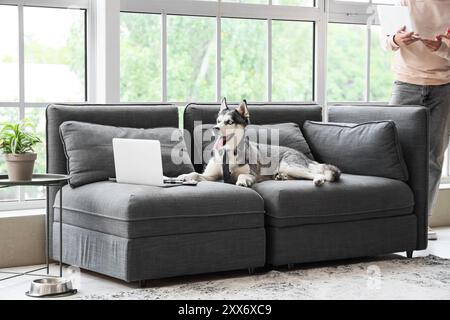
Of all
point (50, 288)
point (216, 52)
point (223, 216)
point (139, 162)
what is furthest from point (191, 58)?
point (50, 288)

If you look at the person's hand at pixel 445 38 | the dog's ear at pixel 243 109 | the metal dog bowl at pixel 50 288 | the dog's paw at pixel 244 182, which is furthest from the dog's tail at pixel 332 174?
the metal dog bowl at pixel 50 288

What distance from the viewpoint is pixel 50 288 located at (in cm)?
386

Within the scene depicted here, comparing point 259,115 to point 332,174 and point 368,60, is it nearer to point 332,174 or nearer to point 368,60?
point 332,174

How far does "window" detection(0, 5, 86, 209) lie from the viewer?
4883 mm

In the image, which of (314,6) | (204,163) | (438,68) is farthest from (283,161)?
(314,6)

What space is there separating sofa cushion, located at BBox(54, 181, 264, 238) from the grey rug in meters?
0.28

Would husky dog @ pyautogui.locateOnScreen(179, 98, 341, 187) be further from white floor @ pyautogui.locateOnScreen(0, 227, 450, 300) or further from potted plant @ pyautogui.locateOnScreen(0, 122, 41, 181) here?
potted plant @ pyautogui.locateOnScreen(0, 122, 41, 181)

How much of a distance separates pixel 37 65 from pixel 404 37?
7.35 ft

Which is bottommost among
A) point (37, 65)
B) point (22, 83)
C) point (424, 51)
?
point (22, 83)

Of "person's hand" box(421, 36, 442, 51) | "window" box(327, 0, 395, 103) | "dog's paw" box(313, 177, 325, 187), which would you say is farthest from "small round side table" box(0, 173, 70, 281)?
"window" box(327, 0, 395, 103)

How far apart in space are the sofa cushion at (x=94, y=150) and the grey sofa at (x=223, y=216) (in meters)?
0.09

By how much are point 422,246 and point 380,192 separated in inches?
19.2

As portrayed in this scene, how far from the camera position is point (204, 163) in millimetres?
4871
